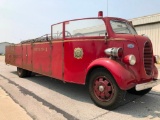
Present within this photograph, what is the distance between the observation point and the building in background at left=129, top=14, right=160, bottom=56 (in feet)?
57.3

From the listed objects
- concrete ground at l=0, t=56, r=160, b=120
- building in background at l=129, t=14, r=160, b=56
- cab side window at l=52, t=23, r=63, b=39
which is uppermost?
building in background at l=129, t=14, r=160, b=56

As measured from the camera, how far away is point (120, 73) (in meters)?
4.32

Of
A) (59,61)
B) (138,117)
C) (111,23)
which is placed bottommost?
(138,117)

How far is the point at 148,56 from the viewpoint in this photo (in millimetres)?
4934

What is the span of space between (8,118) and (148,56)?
3.45 metres

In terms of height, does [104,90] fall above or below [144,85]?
below

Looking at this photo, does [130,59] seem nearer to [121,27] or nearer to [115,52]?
[115,52]

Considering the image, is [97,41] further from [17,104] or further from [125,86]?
[17,104]

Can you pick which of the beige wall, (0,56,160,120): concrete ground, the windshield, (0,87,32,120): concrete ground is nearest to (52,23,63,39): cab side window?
the windshield

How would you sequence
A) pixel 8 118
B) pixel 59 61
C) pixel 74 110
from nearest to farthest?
pixel 8 118, pixel 74 110, pixel 59 61

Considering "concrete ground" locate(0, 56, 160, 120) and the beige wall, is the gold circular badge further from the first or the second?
the beige wall

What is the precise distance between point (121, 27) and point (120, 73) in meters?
1.67

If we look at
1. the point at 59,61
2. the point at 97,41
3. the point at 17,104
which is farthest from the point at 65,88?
the point at 97,41

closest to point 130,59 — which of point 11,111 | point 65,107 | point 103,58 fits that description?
point 103,58
